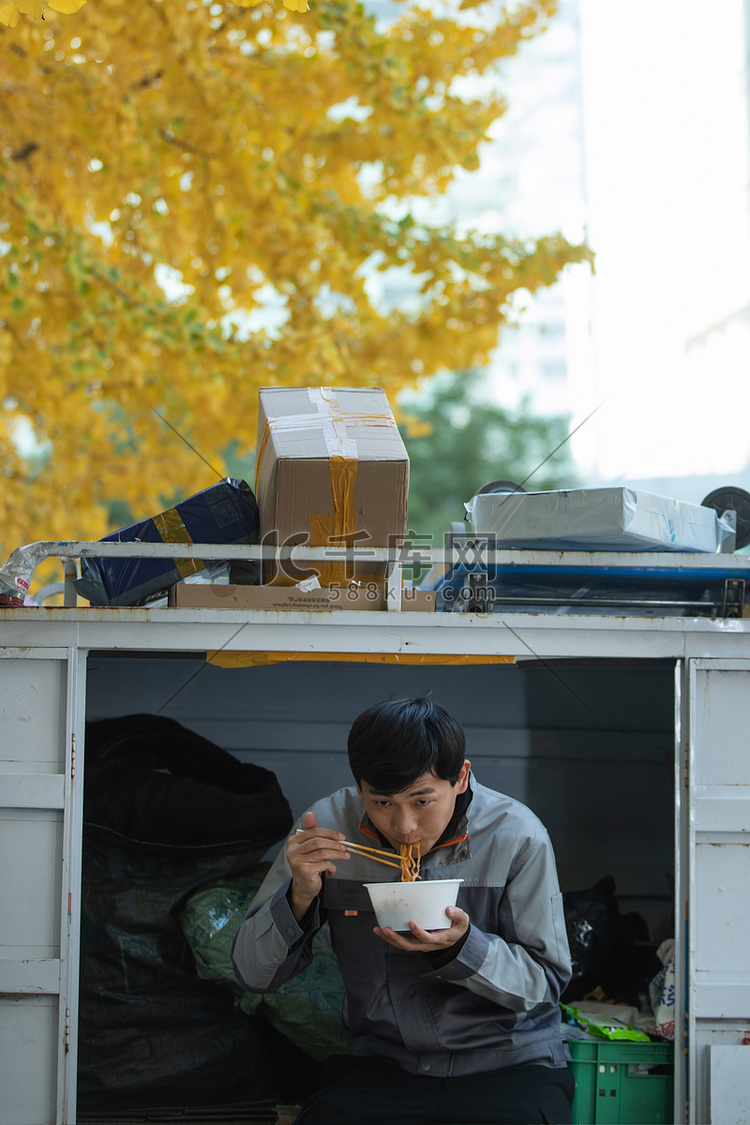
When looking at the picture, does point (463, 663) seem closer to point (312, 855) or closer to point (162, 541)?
point (312, 855)

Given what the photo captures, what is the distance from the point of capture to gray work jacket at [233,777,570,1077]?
237cm

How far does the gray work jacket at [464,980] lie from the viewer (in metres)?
2.37

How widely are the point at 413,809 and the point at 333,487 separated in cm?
86

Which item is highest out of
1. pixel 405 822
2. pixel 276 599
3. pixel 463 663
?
pixel 276 599

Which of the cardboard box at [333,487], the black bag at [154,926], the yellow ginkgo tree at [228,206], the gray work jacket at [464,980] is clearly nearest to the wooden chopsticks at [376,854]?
the gray work jacket at [464,980]

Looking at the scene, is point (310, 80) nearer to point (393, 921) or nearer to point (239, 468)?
point (393, 921)

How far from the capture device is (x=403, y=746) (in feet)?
7.51

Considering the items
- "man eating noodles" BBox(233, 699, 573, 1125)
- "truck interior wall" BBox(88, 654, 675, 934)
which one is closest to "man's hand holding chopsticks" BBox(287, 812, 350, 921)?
"man eating noodles" BBox(233, 699, 573, 1125)

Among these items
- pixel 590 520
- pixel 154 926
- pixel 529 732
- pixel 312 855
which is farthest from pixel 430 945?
pixel 529 732

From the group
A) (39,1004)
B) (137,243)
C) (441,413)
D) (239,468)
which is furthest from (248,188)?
(441,413)

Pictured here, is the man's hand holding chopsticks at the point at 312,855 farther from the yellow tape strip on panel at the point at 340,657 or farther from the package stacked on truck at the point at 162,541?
the package stacked on truck at the point at 162,541

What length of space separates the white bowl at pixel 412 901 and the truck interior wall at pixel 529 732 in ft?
5.41

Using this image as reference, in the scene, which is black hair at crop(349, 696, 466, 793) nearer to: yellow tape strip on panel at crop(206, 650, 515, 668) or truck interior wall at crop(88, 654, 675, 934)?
yellow tape strip on panel at crop(206, 650, 515, 668)

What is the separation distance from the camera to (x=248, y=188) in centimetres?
546
